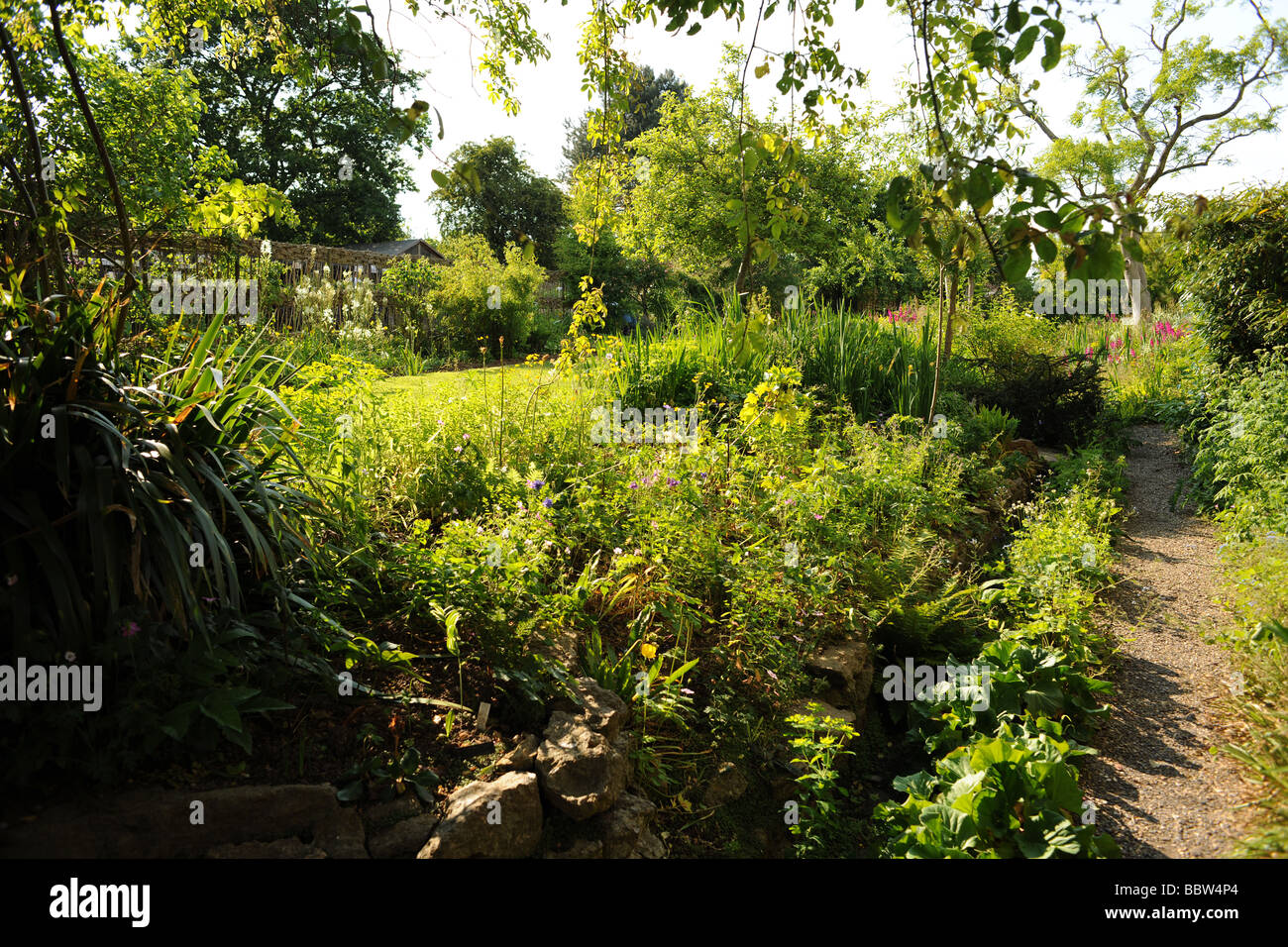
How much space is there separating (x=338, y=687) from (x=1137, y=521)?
6822 mm

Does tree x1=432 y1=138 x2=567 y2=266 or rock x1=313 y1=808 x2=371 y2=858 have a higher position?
tree x1=432 y1=138 x2=567 y2=266

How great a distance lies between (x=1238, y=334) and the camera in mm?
7273

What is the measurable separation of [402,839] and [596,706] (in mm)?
839

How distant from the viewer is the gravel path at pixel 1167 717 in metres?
2.79

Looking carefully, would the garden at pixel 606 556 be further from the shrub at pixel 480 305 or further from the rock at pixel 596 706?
the shrub at pixel 480 305

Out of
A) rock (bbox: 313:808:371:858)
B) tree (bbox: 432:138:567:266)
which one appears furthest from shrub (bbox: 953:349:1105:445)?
tree (bbox: 432:138:567:266)

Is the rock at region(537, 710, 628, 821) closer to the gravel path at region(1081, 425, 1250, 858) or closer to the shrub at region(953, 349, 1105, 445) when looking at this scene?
the gravel path at region(1081, 425, 1250, 858)

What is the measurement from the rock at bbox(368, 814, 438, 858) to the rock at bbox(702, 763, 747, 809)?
3.80ft

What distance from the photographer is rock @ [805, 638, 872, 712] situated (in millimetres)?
3589

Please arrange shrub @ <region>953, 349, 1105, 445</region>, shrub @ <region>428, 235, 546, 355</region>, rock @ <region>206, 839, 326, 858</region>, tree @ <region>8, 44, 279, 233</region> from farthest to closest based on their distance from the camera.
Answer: shrub @ <region>428, 235, 546, 355</region> → shrub @ <region>953, 349, 1105, 445</region> → tree @ <region>8, 44, 279, 233</region> → rock @ <region>206, 839, 326, 858</region>

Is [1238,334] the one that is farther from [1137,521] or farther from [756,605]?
[756,605]

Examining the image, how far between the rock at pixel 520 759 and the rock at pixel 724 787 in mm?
797

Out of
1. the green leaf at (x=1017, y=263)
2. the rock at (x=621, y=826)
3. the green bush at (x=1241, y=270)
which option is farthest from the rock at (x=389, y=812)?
the green bush at (x=1241, y=270)

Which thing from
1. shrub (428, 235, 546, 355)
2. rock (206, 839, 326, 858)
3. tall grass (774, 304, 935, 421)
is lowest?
rock (206, 839, 326, 858)
